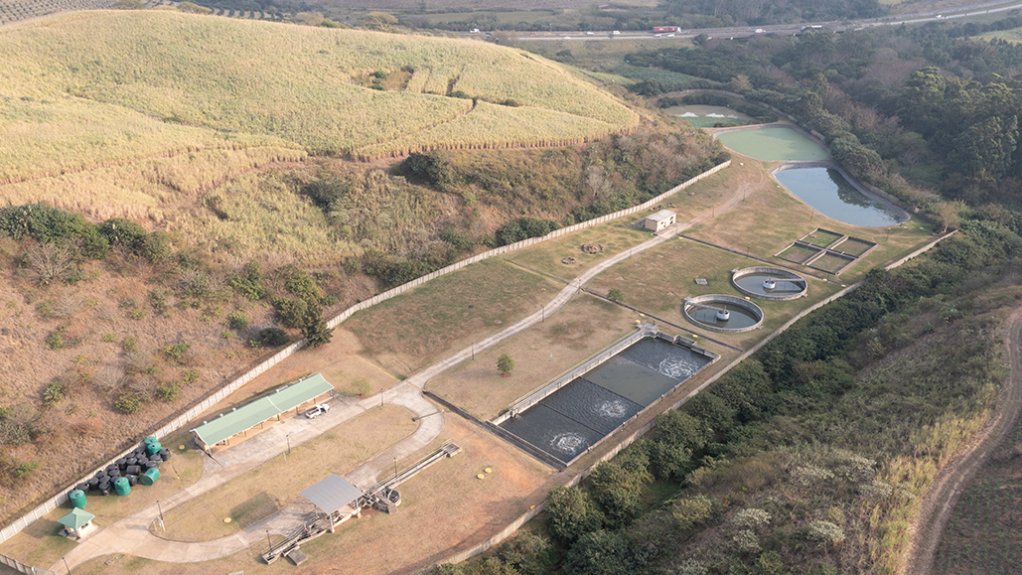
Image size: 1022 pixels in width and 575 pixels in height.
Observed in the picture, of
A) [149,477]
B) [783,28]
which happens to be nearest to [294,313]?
[149,477]

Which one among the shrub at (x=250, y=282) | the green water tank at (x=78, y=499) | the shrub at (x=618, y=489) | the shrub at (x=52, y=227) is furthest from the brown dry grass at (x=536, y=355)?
the shrub at (x=52, y=227)

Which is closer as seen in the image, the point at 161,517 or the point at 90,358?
the point at 161,517

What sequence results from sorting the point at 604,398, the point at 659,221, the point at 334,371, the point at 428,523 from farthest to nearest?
the point at 659,221
the point at 334,371
the point at 604,398
the point at 428,523

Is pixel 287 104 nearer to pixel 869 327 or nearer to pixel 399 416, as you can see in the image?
pixel 399 416

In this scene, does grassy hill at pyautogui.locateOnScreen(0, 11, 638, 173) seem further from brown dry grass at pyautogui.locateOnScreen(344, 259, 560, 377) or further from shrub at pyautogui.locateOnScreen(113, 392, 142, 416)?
shrub at pyautogui.locateOnScreen(113, 392, 142, 416)

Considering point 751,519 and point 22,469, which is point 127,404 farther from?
point 751,519

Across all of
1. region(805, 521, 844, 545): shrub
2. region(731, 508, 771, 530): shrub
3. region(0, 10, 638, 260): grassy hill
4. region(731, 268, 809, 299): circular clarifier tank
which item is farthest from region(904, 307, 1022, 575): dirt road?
region(0, 10, 638, 260): grassy hill
